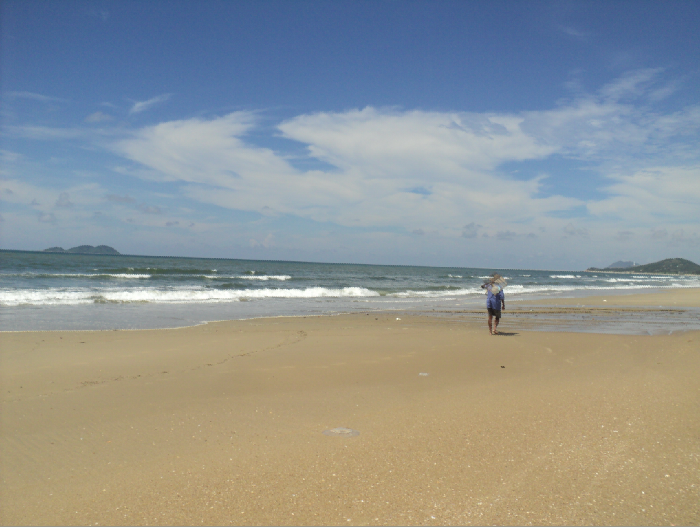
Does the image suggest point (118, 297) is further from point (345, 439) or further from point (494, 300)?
point (345, 439)

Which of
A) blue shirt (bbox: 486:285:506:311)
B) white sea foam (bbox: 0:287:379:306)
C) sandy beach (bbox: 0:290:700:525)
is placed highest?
blue shirt (bbox: 486:285:506:311)

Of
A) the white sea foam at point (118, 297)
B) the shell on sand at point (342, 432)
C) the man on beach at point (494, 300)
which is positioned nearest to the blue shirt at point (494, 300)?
the man on beach at point (494, 300)

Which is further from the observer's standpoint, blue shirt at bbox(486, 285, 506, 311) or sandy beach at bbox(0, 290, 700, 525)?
blue shirt at bbox(486, 285, 506, 311)

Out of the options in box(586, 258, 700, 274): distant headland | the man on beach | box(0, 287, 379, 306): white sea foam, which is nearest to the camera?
the man on beach

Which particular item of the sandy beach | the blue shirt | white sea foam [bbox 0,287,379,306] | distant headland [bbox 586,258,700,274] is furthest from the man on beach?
distant headland [bbox 586,258,700,274]

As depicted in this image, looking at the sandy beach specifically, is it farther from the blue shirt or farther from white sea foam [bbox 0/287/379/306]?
white sea foam [bbox 0/287/379/306]

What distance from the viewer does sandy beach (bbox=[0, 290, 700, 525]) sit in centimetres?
303

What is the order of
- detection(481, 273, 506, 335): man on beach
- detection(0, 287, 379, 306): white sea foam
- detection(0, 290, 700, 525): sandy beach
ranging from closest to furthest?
detection(0, 290, 700, 525): sandy beach, detection(481, 273, 506, 335): man on beach, detection(0, 287, 379, 306): white sea foam

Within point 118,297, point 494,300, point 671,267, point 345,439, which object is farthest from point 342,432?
point 671,267

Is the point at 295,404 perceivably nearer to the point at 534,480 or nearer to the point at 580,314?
the point at 534,480

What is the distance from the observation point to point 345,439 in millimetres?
4168

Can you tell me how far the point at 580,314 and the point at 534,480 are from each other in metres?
16.7

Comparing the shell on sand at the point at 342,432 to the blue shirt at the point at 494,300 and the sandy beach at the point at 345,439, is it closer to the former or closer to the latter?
the sandy beach at the point at 345,439

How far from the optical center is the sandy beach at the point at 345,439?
3.03 metres
